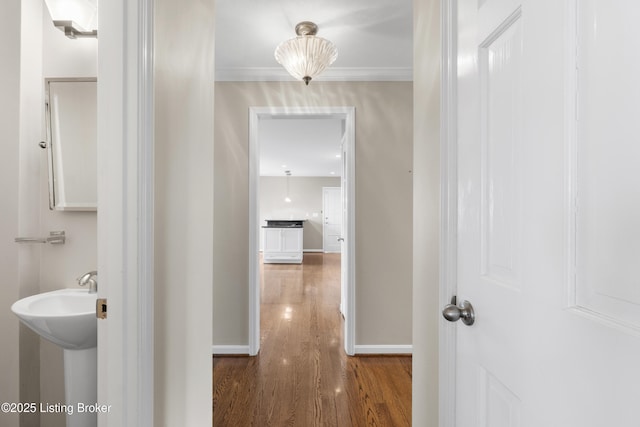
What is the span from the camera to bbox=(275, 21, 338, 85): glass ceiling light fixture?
1.87 meters

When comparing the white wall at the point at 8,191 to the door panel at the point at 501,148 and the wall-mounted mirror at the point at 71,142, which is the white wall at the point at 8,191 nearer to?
the wall-mounted mirror at the point at 71,142

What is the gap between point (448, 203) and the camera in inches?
35.0

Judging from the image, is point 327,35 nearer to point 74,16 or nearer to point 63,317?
point 74,16

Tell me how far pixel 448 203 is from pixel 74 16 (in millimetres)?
1809

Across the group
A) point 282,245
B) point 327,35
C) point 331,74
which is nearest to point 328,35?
point 327,35

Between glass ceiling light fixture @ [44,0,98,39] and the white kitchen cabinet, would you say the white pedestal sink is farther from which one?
→ the white kitchen cabinet

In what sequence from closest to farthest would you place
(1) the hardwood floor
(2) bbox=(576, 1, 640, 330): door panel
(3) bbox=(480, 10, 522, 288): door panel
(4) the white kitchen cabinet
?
(2) bbox=(576, 1, 640, 330): door panel < (3) bbox=(480, 10, 522, 288): door panel < (1) the hardwood floor < (4) the white kitchen cabinet

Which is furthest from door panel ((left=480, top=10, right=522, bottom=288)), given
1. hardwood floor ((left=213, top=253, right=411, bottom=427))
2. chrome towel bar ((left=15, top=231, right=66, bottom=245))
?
chrome towel bar ((left=15, top=231, right=66, bottom=245))

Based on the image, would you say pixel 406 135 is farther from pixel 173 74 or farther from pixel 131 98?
pixel 131 98

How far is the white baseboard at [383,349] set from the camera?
2586 millimetres

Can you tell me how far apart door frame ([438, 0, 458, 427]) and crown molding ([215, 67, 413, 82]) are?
5.80ft

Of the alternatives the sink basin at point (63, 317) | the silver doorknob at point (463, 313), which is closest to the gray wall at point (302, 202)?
the sink basin at point (63, 317)

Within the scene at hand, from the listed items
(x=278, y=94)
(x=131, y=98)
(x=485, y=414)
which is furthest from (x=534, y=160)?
(x=278, y=94)

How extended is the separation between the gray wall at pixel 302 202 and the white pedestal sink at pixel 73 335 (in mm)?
8328
